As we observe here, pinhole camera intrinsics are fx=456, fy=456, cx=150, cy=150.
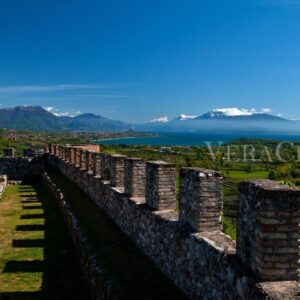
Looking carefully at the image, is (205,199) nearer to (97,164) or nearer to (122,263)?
(122,263)

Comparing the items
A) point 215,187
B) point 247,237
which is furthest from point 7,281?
point 247,237

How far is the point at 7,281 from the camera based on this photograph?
8.51 meters

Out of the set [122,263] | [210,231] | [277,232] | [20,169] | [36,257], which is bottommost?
[36,257]

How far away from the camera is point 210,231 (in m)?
6.39

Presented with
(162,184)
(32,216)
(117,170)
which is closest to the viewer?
(162,184)

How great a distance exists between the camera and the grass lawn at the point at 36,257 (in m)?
8.16

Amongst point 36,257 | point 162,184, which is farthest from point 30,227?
point 162,184

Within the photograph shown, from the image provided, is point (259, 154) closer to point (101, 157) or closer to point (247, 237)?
point (101, 157)

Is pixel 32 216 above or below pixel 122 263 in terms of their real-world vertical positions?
below

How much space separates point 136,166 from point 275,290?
573 centimetres

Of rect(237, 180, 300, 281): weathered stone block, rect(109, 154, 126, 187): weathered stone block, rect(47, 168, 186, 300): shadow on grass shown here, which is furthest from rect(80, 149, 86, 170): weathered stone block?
rect(237, 180, 300, 281): weathered stone block

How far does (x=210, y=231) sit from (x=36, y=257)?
5.03m

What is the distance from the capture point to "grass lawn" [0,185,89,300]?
816 cm

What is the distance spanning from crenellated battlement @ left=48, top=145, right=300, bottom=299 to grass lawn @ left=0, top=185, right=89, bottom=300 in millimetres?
1447
